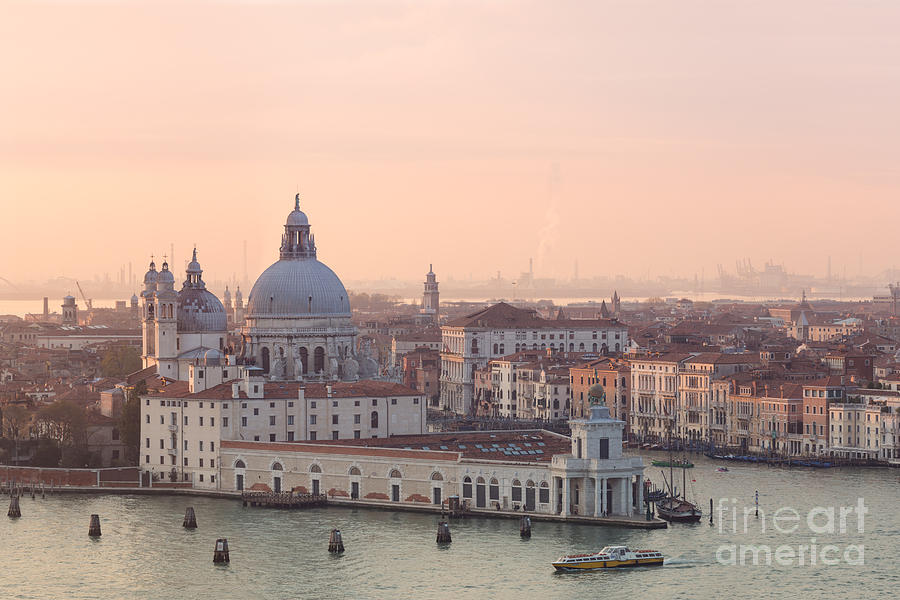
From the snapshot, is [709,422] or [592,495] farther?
[709,422]

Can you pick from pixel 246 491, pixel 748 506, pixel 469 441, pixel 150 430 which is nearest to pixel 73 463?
pixel 150 430

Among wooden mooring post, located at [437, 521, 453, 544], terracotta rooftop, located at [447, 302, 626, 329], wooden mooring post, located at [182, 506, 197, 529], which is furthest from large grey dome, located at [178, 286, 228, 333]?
terracotta rooftop, located at [447, 302, 626, 329]

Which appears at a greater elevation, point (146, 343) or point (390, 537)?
point (146, 343)

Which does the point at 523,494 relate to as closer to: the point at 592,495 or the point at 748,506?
the point at 592,495

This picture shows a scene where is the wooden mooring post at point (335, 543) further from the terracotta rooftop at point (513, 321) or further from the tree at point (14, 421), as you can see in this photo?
the terracotta rooftop at point (513, 321)

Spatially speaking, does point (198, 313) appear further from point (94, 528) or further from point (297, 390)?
point (94, 528)

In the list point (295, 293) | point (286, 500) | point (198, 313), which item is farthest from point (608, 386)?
point (286, 500)

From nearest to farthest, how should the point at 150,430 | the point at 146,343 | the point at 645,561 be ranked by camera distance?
the point at 645,561
the point at 150,430
the point at 146,343
